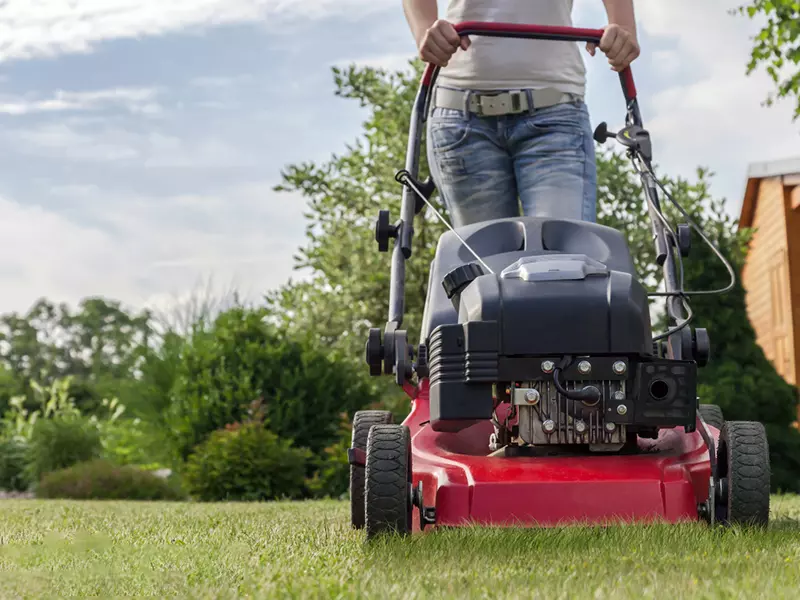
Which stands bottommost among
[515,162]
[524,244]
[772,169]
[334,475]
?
[334,475]

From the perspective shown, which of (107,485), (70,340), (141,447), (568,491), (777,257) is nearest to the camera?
(568,491)

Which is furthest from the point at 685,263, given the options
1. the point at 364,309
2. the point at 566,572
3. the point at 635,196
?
the point at 566,572

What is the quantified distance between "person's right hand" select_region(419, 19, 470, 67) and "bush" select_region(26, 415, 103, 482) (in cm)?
720

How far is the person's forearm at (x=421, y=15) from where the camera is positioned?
3895mm

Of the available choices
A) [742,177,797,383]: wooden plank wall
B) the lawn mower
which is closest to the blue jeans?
the lawn mower

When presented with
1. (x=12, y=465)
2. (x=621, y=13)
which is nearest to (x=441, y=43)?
(x=621, y=13)

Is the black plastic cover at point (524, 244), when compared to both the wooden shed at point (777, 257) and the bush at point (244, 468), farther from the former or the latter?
the wooden shed at point (777, 257)

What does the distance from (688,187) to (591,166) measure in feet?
20.4

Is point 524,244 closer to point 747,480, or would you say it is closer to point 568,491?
point 568,491

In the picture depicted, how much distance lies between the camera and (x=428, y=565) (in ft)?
7.64

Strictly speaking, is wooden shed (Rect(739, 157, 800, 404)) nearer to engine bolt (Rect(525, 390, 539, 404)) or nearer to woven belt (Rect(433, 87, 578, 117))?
woven belt (Rect(433, 87, 578, 117))

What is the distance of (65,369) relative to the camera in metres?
45.0

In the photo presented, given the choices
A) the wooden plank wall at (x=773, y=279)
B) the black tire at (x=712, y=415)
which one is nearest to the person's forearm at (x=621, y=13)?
the black tire at (x=712, y=415)

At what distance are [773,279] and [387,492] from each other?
12.7 m
